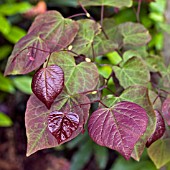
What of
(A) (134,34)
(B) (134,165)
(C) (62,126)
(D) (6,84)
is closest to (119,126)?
(C) (62,126)

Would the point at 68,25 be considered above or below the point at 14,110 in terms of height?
above

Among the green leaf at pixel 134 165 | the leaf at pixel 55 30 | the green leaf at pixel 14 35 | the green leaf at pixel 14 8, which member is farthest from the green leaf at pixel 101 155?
the leaf at pixel 55 30

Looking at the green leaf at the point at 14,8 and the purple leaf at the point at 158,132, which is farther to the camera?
the green leaf at the point at 14,8

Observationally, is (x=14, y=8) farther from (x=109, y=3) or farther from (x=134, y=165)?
(x=109, y=3)

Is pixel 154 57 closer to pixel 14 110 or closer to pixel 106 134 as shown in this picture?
pixel 106 134

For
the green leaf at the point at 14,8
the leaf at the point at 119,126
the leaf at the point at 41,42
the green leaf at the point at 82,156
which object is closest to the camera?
the leaf at the point at 119,126

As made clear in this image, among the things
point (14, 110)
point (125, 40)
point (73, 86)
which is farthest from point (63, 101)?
point (14, 110)

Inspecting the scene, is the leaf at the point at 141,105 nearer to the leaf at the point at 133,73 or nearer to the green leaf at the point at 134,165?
the leaf at the point at 133,73
